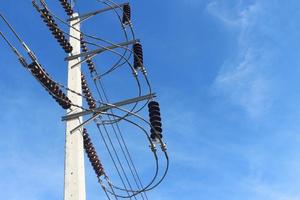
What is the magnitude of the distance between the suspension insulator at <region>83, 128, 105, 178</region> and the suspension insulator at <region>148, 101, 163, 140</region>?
183 centimetres

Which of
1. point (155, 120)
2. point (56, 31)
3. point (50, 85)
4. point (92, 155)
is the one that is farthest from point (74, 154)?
point (56, 31)

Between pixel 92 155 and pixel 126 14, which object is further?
pixel 126 14

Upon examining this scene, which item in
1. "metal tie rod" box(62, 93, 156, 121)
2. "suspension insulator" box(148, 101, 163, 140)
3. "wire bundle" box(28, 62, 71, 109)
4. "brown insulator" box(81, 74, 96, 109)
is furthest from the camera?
"brown insulator" box(81, 74, 96, 109)

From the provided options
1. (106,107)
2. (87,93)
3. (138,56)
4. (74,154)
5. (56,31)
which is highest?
(56,31)

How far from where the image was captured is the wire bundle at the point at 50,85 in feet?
29.8

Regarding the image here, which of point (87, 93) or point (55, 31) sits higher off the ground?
point (55, 31)

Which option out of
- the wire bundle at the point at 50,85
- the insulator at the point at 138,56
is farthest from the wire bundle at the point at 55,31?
the wire bundle at the point at 50,85

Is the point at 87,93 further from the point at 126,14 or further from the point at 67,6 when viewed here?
the point at 126,14

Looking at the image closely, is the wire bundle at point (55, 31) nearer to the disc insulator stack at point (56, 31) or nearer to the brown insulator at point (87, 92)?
the disc insulator stack at point (56, 31)

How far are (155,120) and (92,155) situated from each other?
113 inches

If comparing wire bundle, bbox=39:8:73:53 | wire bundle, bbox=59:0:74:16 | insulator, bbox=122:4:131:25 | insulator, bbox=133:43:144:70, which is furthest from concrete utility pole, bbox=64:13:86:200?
insulator, bbox=122:4:131:25

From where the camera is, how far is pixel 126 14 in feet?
50.5

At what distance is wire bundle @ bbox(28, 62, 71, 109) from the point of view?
29.8ft

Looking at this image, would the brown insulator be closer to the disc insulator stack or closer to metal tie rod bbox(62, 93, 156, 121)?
the disc insulator stack
